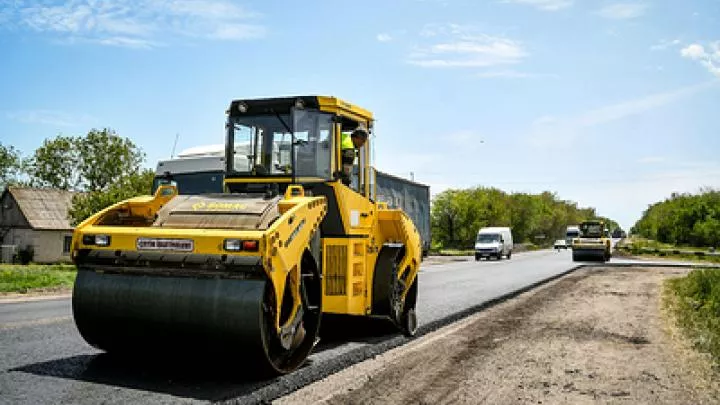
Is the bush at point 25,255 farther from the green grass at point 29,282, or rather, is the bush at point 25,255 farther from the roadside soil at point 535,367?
the roadside soil at point 535,367

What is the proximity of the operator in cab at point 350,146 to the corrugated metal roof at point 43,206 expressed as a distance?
38.2 m

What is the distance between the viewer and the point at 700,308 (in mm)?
13305

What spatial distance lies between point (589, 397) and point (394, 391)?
1.75 meters

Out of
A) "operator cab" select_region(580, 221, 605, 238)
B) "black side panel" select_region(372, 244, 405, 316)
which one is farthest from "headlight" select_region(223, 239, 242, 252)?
"operator cab" select_region(580, 221, 605, 238)

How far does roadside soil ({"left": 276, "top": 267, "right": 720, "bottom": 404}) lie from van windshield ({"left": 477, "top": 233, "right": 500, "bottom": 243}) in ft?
95.9

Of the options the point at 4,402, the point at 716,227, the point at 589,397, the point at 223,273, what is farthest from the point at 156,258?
the point at 716,227

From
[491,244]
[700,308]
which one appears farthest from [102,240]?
[491,244]

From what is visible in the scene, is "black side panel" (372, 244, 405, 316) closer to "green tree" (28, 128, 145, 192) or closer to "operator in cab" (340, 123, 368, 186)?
"operator in cab" (340, 123, 368, 186)

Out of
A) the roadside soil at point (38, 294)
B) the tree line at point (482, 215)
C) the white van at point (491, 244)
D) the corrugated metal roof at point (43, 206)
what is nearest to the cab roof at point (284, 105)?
the roadside soil at point (38, 294)

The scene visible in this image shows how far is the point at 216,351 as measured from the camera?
5.19 m

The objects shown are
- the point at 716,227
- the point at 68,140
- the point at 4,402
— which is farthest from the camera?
the point at 716,227

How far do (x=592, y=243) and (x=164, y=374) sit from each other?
113 ft

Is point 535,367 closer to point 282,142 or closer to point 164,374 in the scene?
point 282,142

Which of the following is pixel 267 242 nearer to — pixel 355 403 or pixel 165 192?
pixel 355 403
